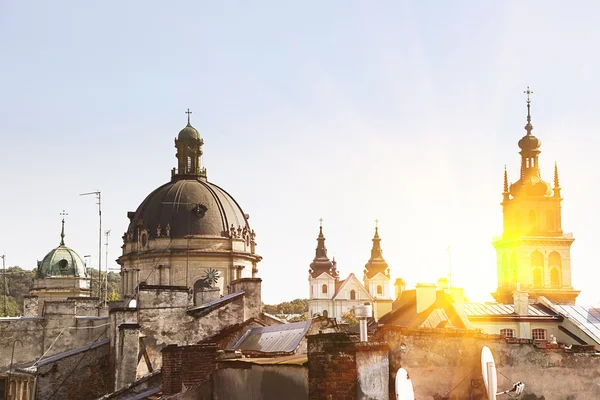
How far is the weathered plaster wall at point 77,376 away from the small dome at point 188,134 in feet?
138

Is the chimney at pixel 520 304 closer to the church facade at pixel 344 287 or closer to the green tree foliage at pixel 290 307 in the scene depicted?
the church facade at pixel 344 287

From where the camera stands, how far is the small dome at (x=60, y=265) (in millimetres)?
93938

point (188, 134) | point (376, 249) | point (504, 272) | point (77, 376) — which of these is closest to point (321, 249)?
point (376, 249)

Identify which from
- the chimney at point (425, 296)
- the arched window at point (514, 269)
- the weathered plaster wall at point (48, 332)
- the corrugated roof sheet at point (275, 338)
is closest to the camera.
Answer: the corrugated roof sheet at point (275, 338)

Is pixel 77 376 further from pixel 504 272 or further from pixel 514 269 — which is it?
pixel 504 272

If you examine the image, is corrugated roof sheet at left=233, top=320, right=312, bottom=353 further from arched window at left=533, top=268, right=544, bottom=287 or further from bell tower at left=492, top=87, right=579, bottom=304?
arched window at left=533, top=268, right=544, bottom=287

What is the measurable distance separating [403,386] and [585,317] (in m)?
53.6

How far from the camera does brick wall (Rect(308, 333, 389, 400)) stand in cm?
1313

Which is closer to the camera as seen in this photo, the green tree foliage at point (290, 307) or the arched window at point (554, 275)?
the arched window at point (554, 275)

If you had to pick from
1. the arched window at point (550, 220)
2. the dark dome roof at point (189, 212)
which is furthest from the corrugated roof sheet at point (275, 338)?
the arched window at point (550, 220)

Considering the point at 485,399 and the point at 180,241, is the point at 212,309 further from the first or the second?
the point at 180,241

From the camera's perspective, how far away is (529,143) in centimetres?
11406

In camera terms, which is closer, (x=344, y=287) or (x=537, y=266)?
(x=537, y=266)

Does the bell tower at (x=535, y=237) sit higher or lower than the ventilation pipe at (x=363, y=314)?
higher
